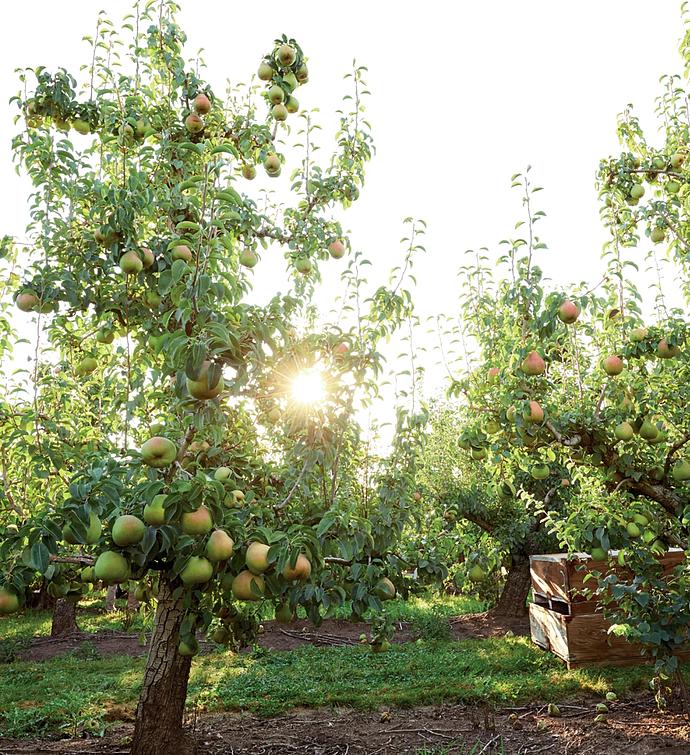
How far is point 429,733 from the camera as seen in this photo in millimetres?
5070

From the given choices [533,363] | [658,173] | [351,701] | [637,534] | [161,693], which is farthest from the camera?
[351,701]

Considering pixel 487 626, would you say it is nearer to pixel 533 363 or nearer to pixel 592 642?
pixel 592 642

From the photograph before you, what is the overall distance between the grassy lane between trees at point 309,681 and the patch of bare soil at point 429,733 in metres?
0.25

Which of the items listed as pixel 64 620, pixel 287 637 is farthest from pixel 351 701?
pixel 64 620

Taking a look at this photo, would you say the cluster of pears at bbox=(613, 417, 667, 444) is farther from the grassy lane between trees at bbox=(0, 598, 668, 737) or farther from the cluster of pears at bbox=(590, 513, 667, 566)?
the grassy lane between trees at bbox=(0, 598, 668, 737)

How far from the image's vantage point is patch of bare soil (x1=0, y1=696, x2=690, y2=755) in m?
4.64

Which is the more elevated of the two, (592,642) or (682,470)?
(682,470)

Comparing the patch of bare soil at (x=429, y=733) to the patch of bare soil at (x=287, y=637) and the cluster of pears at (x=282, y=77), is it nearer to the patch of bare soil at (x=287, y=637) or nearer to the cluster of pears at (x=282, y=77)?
the patch of bare soil at (x=287, y=637)

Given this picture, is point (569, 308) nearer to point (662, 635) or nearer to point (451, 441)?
point (662, 635)

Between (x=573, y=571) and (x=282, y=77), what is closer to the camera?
(x=282, y=77)

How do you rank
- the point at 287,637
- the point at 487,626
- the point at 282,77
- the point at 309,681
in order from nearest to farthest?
the point at 282,77 < the point at 309,681 < the point at 287,637 < the point at 487,626

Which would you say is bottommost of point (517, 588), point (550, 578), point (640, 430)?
point (517, 588)

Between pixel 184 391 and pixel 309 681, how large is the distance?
495 cm

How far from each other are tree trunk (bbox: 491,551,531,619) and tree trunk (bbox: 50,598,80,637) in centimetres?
716
